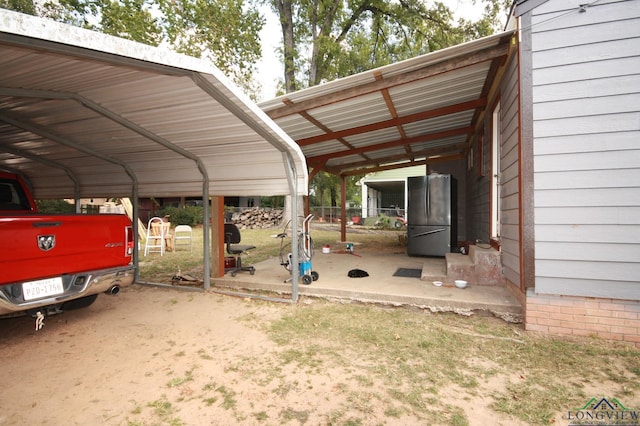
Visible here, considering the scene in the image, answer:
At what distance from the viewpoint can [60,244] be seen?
3.24 metres

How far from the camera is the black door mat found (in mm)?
5586

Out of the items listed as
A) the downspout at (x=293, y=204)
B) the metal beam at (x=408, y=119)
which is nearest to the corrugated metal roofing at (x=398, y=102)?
the metal beam at (x=408, y=119)

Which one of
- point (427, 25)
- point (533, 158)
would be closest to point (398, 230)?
point (427, 25)

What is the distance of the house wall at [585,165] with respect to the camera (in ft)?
10.1

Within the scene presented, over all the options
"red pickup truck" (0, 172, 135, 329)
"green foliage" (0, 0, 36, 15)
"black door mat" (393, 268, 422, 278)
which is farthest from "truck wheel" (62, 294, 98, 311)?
"green foliage" (0, 0, 36, 15)

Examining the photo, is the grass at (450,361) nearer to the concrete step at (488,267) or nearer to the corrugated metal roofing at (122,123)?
the concrete step at (488,267)

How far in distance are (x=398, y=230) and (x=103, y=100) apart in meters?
15.2

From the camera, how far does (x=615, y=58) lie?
311 centimetres

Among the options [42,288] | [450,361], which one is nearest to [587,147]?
[450,361]

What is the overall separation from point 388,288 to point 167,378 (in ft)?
9.96

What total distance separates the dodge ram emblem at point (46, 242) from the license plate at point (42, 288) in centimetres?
31

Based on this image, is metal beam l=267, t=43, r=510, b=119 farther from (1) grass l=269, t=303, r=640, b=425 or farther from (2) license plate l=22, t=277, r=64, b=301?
(2) license plate l=22, t=277, r=64, b=301

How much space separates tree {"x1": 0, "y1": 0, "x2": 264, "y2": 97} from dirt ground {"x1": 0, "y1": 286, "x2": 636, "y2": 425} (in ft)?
54.2

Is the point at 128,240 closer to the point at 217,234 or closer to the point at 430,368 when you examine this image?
the point at 217,234
